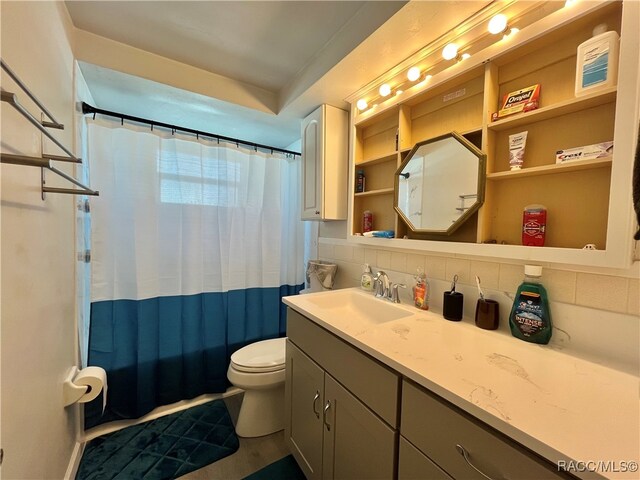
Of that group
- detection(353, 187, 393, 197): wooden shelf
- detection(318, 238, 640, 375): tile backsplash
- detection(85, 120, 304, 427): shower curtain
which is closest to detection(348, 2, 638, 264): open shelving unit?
detection(318, 238, 640, 375): tile backsplash

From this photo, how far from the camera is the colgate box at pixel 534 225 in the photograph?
0.88 m

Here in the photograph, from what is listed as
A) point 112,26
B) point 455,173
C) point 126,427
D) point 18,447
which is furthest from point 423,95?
point 126,427

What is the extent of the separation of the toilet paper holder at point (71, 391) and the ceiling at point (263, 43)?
5.29 ft

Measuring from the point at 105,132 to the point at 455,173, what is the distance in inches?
77.6

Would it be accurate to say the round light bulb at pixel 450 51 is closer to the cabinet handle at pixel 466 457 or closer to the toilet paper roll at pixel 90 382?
the cabinet handle at pixel 466 457

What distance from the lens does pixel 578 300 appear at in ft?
2.80

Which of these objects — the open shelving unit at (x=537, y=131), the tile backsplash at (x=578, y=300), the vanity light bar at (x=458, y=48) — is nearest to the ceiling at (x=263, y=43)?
the vanity light bar at (x=458, y=48)

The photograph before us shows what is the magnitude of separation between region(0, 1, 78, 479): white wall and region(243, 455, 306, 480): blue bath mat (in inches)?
34.4

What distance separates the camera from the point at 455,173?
3.74 ft

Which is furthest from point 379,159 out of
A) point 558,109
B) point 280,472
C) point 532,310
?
point 280,472

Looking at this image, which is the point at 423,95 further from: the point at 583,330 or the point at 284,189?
the point at 284,189

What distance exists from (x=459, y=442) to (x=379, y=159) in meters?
1.32

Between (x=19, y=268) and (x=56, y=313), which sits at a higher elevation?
(x=19, y=268)

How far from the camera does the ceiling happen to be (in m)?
1.11
